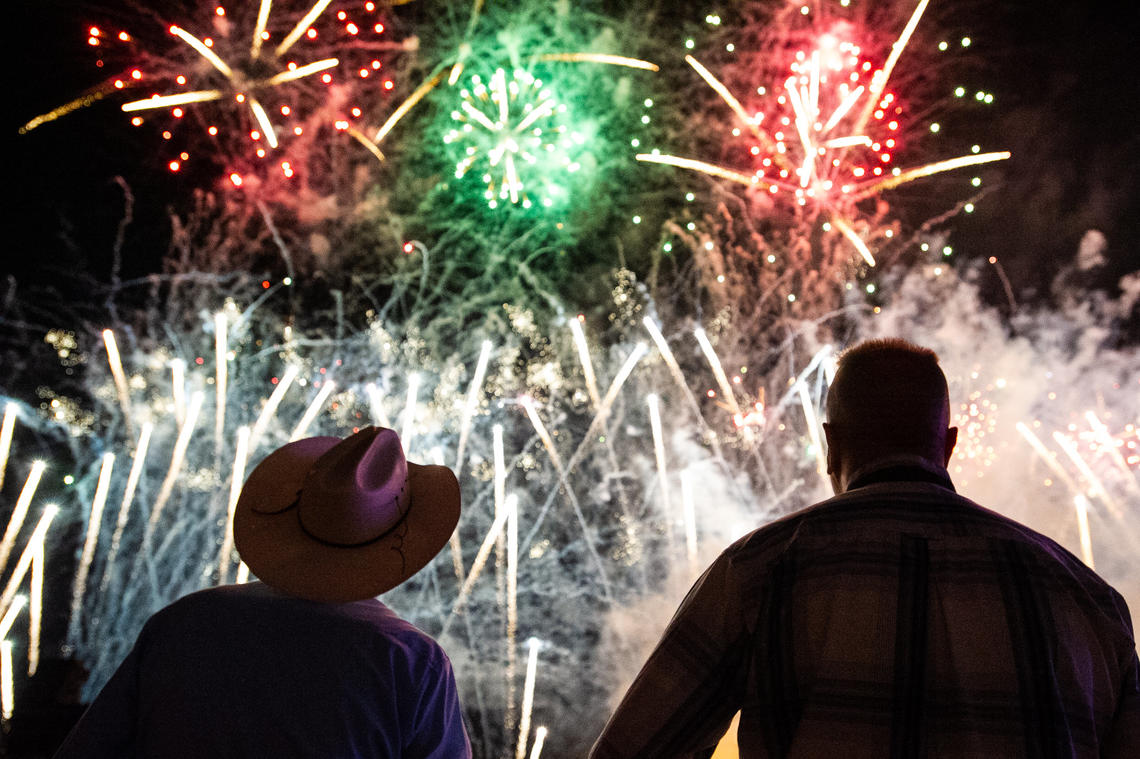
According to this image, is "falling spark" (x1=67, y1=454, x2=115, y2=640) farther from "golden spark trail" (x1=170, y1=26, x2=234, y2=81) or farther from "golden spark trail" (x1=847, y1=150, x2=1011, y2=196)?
"golden spark trail" (x1=847, y1=150, x2=1011, y2=196)

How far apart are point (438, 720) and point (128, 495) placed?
8087 mm

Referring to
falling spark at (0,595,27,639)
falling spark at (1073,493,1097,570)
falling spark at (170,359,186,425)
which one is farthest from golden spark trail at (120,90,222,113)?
falling spark at (1073,493,1097,570)

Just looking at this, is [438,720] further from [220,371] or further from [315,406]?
[220,371]

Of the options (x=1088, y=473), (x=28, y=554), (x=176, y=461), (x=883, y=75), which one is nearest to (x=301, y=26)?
(x=176, y=461)

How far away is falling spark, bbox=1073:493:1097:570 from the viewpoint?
23.9ft

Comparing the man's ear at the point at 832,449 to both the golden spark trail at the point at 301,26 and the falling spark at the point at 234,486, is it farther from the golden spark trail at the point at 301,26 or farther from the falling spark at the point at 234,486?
the falling spark at the point at 234,486

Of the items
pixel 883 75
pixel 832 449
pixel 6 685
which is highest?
pixel 883 75

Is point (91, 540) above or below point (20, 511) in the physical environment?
below

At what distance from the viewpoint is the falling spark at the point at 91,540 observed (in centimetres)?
823

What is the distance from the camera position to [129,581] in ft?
27.8

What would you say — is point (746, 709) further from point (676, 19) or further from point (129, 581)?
point (129, 581)

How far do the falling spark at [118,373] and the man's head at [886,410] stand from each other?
865cm

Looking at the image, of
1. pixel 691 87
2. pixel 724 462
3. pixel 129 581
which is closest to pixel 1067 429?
pixel 724 462

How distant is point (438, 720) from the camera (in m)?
1.72
